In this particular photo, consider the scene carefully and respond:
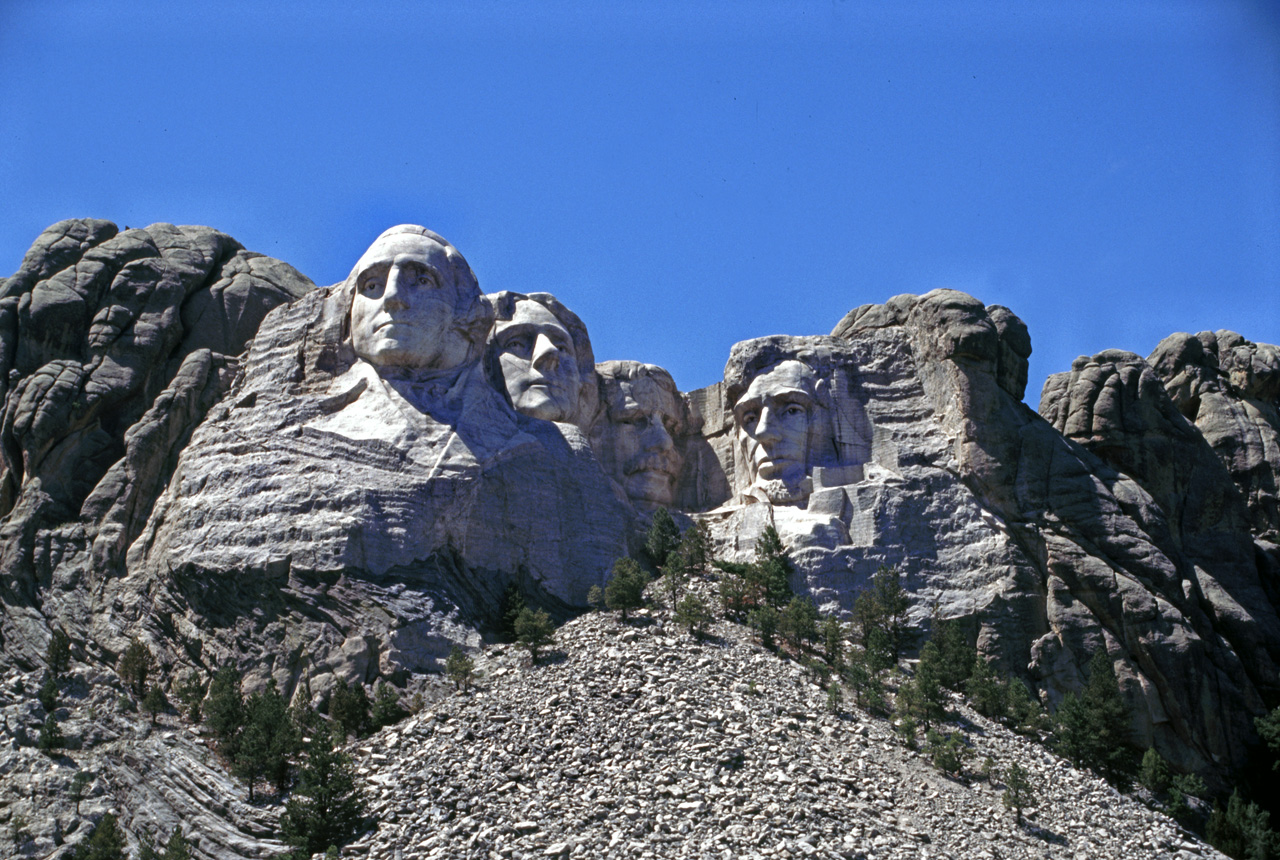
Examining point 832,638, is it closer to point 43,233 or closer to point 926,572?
point 926,572

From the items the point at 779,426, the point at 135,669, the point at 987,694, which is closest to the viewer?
the point at 135,669

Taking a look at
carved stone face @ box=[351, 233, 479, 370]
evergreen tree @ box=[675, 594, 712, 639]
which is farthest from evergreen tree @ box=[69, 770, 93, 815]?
evergreen tree @ box=[675, 594, 712, 639]

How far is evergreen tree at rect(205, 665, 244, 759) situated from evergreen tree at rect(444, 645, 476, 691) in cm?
344

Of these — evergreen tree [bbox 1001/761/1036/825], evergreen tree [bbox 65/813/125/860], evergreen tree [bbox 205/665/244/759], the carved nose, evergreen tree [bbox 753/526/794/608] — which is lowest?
evergreen tree [bbox 65/813/125/860]

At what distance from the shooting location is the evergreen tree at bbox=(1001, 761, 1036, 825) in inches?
1156

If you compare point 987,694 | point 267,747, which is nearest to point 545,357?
point 987,694

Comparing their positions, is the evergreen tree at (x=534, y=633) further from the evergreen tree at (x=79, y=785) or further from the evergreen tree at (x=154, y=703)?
the evergreen tree at (x=79, y=785)

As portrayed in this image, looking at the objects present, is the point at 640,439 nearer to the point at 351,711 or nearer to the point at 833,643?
the point at 833,643

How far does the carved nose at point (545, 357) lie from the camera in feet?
125

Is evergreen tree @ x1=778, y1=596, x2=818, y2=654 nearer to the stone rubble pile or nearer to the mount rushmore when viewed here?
the stone rubble pile

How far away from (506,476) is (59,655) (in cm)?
853

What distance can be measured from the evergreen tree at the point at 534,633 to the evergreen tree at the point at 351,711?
293 cm

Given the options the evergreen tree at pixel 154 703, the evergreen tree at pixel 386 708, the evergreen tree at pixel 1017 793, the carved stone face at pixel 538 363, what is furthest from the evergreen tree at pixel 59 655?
the evergreen tree at pixel 1017 793

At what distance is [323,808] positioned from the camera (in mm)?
27156
